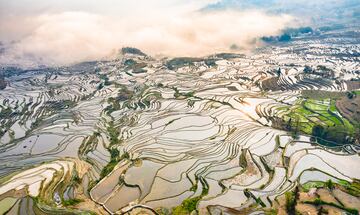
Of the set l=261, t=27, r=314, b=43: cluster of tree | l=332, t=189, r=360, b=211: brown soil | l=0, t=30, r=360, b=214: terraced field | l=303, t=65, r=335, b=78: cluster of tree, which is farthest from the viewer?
l=261, t=27, r=314, b=43: cluster of tree

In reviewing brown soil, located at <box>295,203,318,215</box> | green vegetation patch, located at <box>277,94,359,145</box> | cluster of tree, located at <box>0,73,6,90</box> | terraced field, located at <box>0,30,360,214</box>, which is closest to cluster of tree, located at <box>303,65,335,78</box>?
terraced field, located at <box>0,30,360,214</box>

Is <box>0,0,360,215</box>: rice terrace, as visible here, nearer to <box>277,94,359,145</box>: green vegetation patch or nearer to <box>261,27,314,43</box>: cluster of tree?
<box>277,94,359,145</box>: green vegetation patch

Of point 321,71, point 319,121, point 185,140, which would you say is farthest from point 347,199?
point 321,71

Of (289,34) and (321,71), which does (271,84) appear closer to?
(321,71)

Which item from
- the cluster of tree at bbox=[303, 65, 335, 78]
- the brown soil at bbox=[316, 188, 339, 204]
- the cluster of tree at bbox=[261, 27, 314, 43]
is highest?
the cluster of tree at bbox=[261, 27, 314, 43]

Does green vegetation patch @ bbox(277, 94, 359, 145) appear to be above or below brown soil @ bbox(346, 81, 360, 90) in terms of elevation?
below

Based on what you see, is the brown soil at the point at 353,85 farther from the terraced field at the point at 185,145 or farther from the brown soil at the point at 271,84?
the brown soil at the point at 271,84

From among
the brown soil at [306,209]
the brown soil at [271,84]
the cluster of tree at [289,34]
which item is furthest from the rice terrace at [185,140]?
the cluster of tree at [289,34]

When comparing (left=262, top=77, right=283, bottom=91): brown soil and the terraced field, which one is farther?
(left=262, top=77, right=283, bottom=91): brown soil
